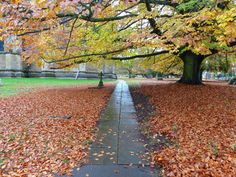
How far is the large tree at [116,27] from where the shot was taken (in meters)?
5.97

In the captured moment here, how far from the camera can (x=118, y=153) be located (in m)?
5.16

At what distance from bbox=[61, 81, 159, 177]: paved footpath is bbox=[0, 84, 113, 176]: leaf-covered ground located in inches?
11.2

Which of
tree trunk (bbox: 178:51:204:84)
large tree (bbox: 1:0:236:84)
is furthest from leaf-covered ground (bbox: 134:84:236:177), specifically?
tree trunk (bbox: 178:51:204:84)

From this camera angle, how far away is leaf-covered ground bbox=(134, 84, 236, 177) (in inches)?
179

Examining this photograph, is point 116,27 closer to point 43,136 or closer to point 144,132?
point 144,132

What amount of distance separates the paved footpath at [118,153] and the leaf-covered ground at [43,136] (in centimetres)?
29

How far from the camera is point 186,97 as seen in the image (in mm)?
11789

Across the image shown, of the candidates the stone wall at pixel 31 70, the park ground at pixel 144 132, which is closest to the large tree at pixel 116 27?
the park ground at pixel 144 132

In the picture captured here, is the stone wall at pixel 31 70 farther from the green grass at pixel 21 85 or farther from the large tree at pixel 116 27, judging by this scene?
the large tree at pixel 116 27

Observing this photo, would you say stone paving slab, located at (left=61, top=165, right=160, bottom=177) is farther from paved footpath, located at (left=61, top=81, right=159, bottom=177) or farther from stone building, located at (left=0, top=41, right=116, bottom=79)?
stone building, located at (left=0, top=41, right=116, bottom=79)

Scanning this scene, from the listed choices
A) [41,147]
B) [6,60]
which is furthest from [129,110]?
[6,60]

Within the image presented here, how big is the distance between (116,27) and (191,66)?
248 inches

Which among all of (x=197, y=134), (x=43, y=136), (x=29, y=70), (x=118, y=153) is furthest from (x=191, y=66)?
(x=29, y=70)

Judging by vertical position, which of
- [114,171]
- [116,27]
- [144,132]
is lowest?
[114,171]
